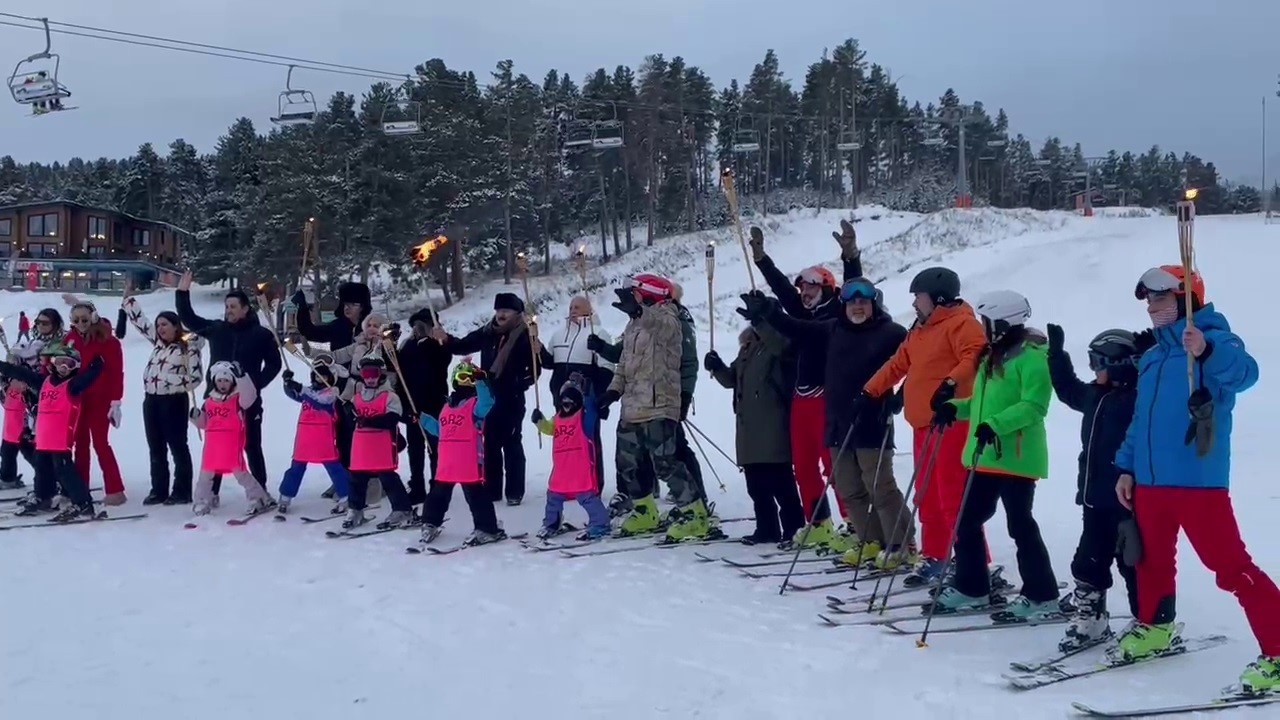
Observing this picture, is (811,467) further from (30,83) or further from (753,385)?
(30,83)

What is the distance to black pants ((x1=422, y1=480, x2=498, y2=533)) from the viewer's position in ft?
24.8

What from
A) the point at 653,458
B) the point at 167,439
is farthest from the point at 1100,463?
the point at 167,439

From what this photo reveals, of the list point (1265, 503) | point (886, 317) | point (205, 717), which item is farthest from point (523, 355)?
point (1265, 503)

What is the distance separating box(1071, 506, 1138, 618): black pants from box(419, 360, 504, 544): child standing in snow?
164 inches

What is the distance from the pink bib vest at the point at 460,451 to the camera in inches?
295

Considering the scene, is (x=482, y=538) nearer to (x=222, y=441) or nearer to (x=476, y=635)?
(x=476, y=635)

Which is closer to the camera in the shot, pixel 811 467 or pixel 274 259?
pixel 811 467

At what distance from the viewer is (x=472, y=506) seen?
7.54 metres

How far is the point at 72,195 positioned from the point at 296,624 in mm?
72323

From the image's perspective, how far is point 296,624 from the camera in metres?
5.57

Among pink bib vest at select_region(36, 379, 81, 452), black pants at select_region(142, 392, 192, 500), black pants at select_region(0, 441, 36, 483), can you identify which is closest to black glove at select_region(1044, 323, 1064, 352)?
black pants at select_region(142, 392, 192, 500)

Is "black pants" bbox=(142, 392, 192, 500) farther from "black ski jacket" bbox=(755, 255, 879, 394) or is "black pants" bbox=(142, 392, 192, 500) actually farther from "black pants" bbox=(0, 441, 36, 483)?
"black ski jacket" bbox=(755, 255, 879, 394)

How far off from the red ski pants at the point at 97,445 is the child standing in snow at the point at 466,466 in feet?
11.4

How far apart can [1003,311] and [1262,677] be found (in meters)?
2.04
